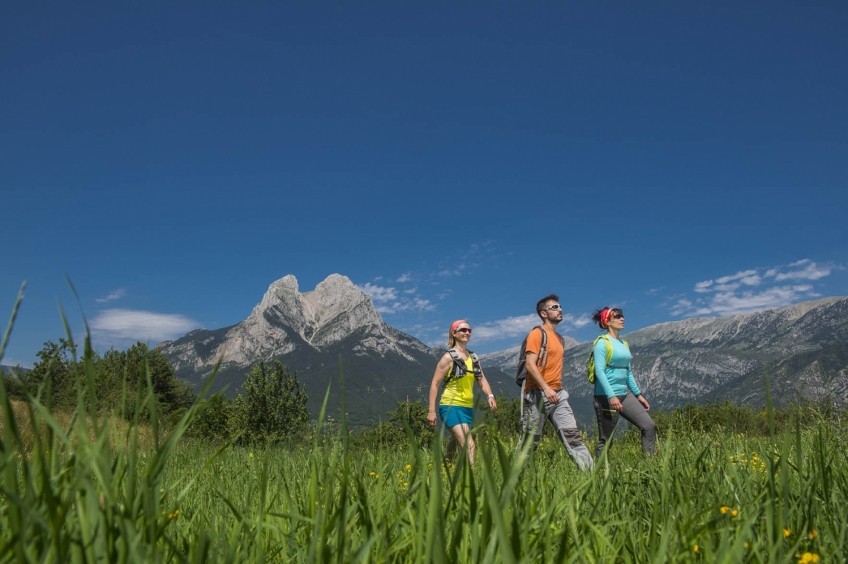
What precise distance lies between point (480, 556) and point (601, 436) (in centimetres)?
768

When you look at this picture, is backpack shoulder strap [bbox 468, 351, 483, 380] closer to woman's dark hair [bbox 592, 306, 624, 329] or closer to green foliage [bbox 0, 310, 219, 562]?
woman's dark hair [bbox 592, 306, 624, 329]

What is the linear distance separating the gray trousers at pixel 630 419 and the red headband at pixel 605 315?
1.21 meters

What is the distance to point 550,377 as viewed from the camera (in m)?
8.92

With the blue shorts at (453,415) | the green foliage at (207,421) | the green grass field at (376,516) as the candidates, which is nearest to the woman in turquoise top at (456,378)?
the blue shorts at (453,415)

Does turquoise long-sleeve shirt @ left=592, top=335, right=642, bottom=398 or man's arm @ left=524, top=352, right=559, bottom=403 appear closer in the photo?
man's arm @ left=524, top=352, right=559, bottom=403

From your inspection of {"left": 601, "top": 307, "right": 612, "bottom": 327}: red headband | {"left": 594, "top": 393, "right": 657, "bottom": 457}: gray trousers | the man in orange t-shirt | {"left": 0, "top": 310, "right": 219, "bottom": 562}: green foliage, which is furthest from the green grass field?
{"left": 601, "top": 307, "right": 612, "bottom": 327}: red headband

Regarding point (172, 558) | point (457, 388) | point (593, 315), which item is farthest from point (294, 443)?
point (593, 315)

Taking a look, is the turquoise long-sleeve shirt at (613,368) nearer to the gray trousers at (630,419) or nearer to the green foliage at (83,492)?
the gray trousers at (630,419)

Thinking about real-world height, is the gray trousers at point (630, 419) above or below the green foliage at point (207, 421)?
below

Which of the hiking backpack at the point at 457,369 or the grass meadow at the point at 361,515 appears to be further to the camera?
the hiking backpack at the point at 457,369

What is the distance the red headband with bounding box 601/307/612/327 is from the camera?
31.8 ft

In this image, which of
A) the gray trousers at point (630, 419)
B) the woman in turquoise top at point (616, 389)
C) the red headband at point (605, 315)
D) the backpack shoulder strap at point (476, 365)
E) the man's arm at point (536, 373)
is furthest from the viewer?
the red headband at point (605, 315)

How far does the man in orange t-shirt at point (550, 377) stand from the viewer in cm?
801

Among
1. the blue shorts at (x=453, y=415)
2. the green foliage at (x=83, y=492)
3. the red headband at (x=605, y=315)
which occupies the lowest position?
the blue shorts at (x=453, y=415)
